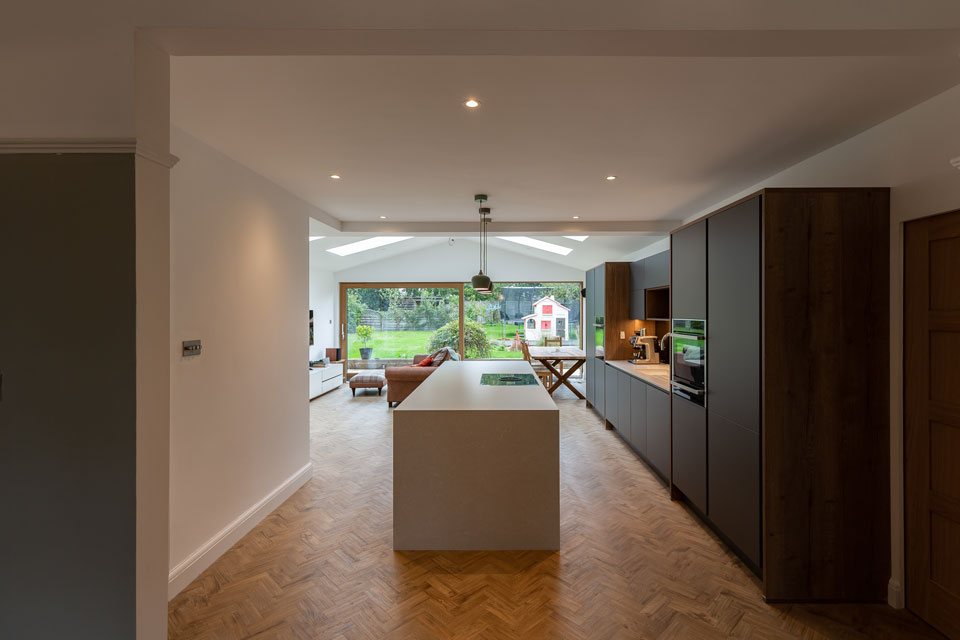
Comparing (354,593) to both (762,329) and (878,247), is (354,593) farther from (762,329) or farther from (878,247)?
(878,247)

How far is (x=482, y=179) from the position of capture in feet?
11.2

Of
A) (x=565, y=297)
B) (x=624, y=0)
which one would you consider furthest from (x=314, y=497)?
(x=565, y=297)

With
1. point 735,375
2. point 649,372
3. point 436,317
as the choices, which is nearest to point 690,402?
point 735,375

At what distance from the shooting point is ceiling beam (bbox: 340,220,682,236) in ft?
16.4

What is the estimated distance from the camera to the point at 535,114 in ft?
7.32

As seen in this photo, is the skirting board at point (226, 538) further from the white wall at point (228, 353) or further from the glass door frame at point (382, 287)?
the glass door frame at point (382, 287)

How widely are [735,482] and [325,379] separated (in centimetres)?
Answer: 704

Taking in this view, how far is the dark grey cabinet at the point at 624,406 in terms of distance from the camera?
15.9 feet

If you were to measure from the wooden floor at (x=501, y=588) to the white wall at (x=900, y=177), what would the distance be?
72 centimetres

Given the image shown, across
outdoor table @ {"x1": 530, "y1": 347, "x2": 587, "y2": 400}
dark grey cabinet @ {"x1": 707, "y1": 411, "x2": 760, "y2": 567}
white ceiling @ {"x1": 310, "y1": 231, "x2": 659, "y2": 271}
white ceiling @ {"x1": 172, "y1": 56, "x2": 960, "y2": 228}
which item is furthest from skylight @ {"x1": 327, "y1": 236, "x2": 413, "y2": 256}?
dark grey cabinet @ {"x1": 707, "y1": 411, "x2": 760, "y2": 567}

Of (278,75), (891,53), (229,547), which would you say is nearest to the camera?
(891,53)

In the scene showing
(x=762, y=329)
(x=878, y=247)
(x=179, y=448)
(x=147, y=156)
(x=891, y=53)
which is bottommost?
(x=179, y=448)

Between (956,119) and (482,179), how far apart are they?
2571mm

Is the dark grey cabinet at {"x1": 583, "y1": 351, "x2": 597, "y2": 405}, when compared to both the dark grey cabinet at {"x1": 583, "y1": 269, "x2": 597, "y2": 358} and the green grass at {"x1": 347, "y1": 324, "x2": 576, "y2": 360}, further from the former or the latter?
the green grass at {"x1": 347, "y1": 324, "x2": 576, "y2": 360}
